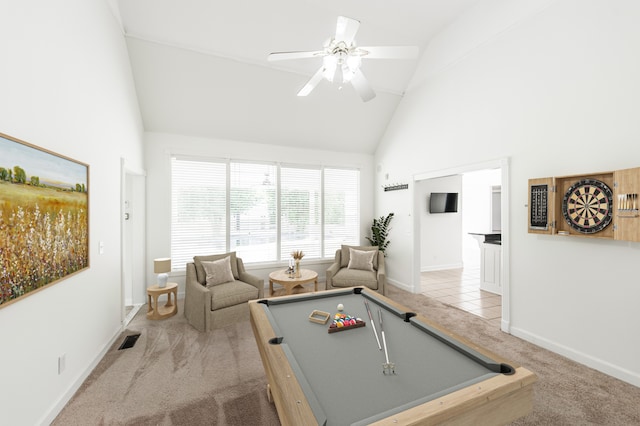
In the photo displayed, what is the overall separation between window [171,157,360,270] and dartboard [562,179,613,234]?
383 centimetres

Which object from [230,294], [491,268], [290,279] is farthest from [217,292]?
[491,268]

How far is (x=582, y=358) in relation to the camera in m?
2.77

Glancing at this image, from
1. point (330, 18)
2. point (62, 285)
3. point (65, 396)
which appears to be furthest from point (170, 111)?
point (65, 396)

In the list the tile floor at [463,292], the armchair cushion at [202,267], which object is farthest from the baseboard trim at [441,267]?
the armchair cushion at [202,267]

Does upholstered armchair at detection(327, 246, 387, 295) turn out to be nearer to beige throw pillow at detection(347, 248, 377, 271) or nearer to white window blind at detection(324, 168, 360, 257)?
beige throw pillow at detection(347, 248, 377, 271)

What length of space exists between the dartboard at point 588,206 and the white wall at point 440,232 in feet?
13.6

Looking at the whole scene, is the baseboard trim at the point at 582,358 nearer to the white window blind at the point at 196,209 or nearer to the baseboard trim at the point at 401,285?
the baseboard trim at the point at 401,285

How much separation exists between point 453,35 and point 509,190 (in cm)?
242

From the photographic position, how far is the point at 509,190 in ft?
11.4

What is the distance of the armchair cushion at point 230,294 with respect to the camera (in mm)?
3564

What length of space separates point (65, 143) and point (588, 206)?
485cm

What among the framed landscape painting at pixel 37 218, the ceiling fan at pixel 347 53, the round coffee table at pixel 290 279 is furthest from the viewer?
the round coffee table at pixel 290 279

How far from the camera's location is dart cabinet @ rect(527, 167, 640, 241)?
7.73 ft

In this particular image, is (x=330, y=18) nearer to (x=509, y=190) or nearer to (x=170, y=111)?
(x=170, y=111)
